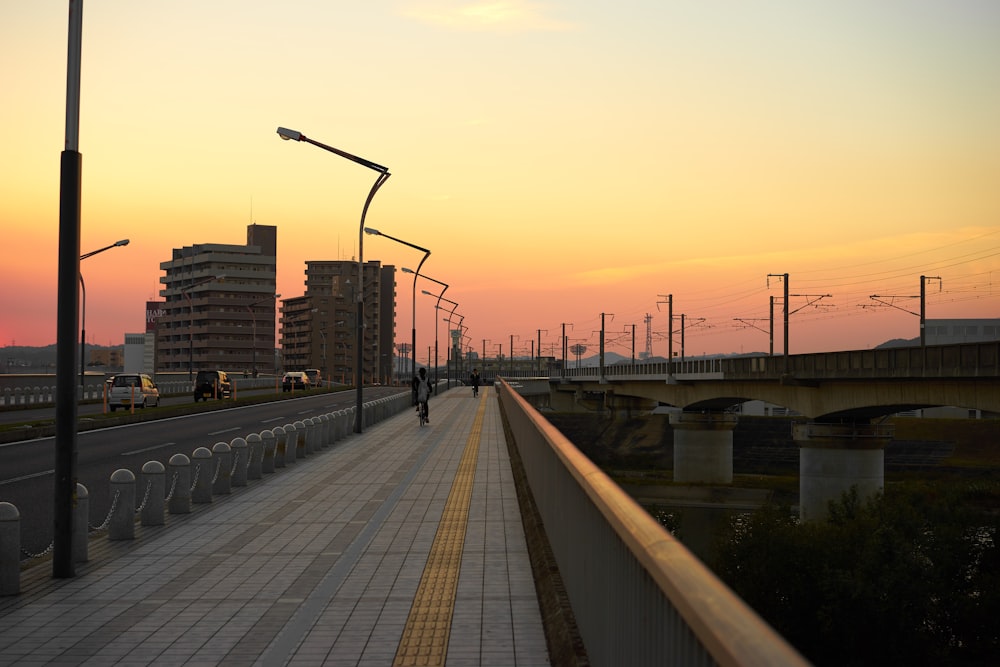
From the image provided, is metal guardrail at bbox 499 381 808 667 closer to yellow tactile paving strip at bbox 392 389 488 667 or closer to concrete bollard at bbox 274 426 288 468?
yellow tactile paving strip at bbox 392 389 488 667

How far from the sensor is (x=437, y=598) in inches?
355

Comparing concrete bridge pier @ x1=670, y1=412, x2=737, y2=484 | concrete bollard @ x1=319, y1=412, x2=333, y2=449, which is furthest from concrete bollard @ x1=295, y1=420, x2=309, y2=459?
concrete bridge pier @ x1=670, y1=412, x2=737, y2=484

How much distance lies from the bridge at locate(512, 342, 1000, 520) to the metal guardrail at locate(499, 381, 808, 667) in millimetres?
35309

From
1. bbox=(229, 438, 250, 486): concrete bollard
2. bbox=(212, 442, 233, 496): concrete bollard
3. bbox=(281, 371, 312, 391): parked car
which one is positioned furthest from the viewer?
bbox=(281, 371, 312, 391): parked car

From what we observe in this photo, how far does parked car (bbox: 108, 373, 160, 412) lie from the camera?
48.4 m

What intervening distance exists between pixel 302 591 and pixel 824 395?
5059 cm

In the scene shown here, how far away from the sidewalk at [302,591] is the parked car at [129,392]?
34.5 meters

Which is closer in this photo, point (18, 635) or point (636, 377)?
point (18, 635)

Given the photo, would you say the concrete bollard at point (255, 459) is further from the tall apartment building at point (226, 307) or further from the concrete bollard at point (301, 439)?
the tall apartment building at point (226, 307)

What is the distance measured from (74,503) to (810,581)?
130 feet

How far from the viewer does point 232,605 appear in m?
8.74

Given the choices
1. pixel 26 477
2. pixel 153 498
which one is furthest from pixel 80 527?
pixel 26 477

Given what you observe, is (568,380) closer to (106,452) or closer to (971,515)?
(971,515)

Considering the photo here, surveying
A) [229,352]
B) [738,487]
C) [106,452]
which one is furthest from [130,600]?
[229,352]
